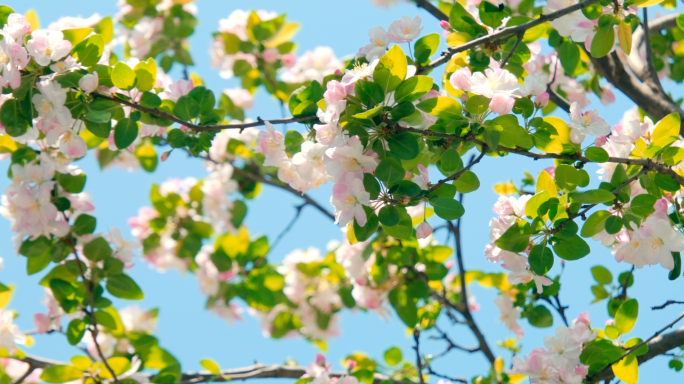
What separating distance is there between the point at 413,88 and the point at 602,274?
1.42m

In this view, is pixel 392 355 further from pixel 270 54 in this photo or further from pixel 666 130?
pixel 270 54

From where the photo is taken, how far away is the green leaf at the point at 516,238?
127 cm

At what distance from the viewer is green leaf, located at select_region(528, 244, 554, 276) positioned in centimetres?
125

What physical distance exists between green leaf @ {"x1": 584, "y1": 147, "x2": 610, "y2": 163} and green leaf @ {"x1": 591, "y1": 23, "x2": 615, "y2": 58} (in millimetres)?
400

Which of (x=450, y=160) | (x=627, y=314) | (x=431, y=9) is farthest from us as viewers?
(x=431, y=9)

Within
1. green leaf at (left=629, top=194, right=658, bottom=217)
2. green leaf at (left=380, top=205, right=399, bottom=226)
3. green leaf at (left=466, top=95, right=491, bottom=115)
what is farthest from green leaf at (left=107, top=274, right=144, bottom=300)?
green leaf at (left=629, top=194, right=658, bottom=217)

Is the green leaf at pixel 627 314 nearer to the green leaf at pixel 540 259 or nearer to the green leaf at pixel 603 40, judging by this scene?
the green leaf at pixel 540 259

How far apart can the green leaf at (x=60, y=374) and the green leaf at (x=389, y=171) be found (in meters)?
1.49

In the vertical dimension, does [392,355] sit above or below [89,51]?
below

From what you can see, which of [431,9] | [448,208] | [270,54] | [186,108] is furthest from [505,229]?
[270,54]

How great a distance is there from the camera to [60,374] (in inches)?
80.0

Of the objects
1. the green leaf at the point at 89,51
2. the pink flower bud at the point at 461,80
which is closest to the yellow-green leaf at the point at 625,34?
the pink flower bud at the point at 461,80

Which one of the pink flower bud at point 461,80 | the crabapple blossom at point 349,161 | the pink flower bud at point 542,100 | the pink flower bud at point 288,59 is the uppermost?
the pink flower bud at point 288,59

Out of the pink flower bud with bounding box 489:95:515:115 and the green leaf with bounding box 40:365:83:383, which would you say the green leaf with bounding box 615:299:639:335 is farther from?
the green leaf with bounding box 40:365:83:383
